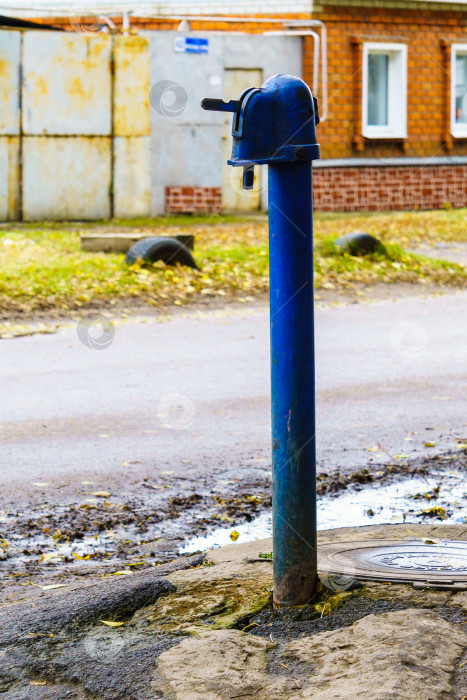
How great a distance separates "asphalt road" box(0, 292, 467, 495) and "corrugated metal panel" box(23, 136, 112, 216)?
9.00 metres

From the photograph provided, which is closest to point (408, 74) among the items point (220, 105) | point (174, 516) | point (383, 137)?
point (383, 137)

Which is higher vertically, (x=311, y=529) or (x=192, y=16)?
(x=192, y=16)

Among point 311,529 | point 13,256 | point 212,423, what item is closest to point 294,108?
point 311,529

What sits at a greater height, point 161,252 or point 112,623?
point 161,252

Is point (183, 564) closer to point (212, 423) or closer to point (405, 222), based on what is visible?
point (212, 423)

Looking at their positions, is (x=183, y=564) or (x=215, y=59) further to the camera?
(x=215, y=59)

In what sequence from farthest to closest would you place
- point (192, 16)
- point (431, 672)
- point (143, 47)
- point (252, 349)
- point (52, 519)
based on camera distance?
point (192, 16) → point (143, 47) → point (252, 349) → point (52, 519) → point (431, 672)

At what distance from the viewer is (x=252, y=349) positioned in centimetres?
924

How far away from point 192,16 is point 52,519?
736 inches

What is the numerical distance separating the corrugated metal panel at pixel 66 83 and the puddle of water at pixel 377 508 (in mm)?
14846

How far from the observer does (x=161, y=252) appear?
1315 cm

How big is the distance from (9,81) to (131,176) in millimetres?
2769

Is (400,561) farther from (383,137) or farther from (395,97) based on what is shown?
(395,97)

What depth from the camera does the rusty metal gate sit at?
18.8m
